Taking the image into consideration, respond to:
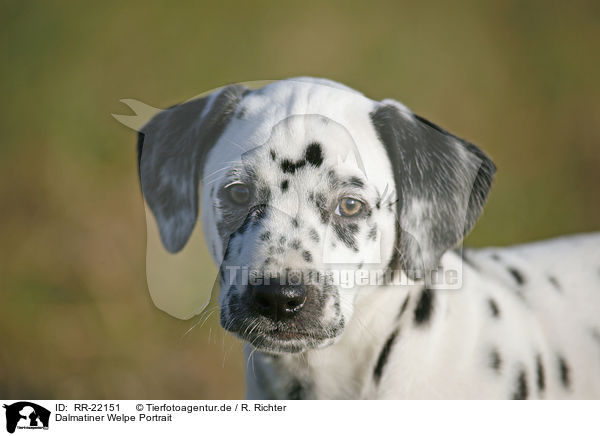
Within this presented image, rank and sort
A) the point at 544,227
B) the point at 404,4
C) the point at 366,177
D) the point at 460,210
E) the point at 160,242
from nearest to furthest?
1. the point at 366,177
2. the point at 460,210
3. the point at 160,242
4. the point at 404,4
5. the point at 544,227

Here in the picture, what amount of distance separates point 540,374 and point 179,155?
1.59 metres

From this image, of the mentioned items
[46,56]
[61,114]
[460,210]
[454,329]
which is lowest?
[454,329]

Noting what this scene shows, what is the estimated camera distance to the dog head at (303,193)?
6.30 feet

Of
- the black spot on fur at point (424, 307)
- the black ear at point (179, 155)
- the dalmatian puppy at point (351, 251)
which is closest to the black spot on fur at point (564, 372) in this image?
the dalmatian puppy at point (351, 251)

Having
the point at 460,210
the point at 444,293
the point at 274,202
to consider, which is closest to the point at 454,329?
the point at 444,293

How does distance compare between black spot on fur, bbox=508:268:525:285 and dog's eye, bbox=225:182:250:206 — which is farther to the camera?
black spot on fur, bbox=508:268:525:285

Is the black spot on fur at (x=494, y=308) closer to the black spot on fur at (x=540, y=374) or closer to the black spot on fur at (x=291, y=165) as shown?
the black spot on fur at (x=540, y=374)

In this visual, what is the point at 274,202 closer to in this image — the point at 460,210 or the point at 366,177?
the point at 366,177

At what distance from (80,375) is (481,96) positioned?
8.87 ft

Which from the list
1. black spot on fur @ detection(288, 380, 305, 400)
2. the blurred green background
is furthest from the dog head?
the blurred green background

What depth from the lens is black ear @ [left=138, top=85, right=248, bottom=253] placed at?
2258 millimetres

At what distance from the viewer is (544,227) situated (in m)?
3.51
